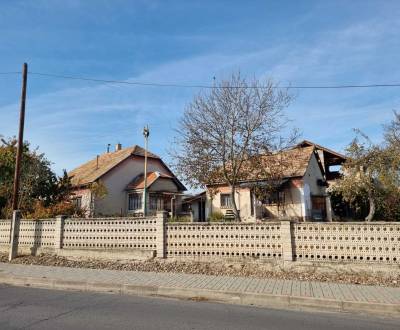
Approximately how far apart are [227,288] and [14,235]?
1004 centimetres

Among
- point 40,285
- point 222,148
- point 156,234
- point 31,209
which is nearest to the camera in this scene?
point 40,285

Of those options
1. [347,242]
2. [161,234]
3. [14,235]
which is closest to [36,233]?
[14,235]

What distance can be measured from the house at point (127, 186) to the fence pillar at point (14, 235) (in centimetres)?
1371

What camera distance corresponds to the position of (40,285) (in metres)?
10.4

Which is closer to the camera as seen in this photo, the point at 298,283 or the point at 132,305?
the point at 132,305

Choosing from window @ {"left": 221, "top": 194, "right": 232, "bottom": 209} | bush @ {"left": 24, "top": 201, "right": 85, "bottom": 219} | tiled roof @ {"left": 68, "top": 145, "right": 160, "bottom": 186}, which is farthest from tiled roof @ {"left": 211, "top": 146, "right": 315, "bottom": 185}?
tiled roof @ {"left": 68, "top": 145, "right": 160, "bottom": 186}

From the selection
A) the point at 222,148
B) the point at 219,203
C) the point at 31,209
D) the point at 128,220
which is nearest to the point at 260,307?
the point at 128,220

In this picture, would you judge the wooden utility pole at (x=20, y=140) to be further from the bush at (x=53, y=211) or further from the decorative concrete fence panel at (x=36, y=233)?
the bush at (x=53, y=211)

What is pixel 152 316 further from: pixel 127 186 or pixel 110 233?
pixel 127 186

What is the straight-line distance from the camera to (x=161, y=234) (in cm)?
1263

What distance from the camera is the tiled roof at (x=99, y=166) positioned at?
30.7m

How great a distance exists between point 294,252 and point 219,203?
657 inches

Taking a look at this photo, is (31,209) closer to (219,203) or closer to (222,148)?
(222,148)

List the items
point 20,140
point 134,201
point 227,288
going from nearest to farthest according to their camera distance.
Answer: point 227,288 < point 20,140 < point 134,201
